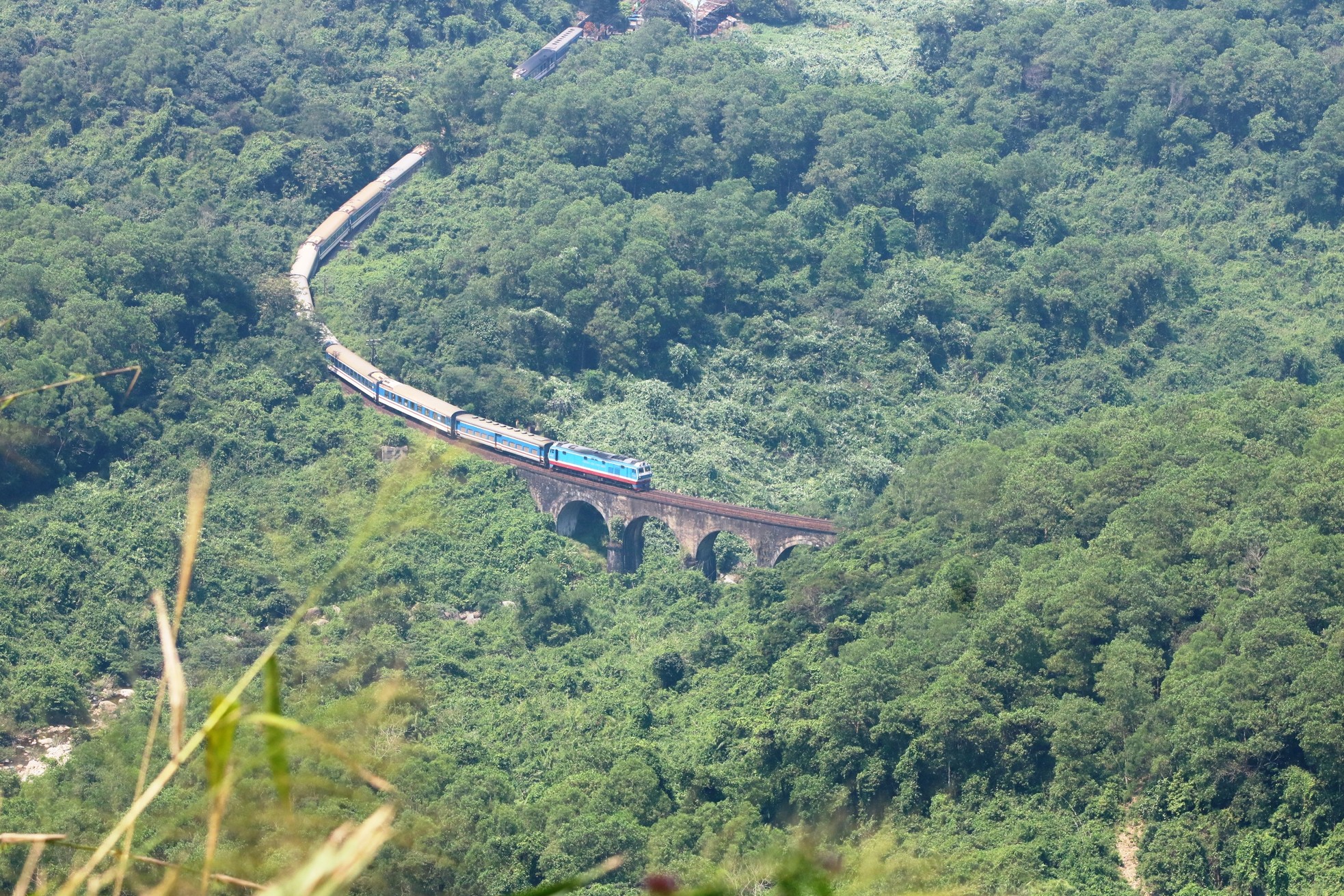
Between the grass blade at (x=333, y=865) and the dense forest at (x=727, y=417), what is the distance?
12.5 metres

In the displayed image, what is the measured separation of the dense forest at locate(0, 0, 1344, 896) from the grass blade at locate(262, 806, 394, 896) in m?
12.5

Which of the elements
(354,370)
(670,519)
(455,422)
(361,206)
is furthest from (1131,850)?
(361,206)

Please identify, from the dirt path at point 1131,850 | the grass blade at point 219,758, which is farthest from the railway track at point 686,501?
the grass blade at point 219,758

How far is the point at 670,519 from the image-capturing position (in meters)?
42.6

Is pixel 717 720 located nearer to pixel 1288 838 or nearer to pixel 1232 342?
pixel 1288 838

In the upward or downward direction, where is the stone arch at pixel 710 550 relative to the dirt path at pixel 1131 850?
downward

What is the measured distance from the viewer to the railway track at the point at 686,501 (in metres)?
41.5

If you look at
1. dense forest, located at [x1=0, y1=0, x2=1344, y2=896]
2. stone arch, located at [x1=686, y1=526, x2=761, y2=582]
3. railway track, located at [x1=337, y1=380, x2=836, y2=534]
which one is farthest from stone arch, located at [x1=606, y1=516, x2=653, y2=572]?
stone arch, located at [x1=686, y1=526, x2=761, y2=582]

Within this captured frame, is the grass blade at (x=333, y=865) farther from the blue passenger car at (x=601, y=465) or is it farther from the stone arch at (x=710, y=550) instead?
the stone arch at (x=710, y=550)

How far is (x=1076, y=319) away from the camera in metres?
51.0

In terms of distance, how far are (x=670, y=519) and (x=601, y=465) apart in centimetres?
212

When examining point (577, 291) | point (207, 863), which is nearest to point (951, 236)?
point (577, 291)

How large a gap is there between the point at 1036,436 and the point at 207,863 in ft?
125

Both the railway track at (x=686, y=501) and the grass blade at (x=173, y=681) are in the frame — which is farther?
the railway track at (x=686, y=501)
